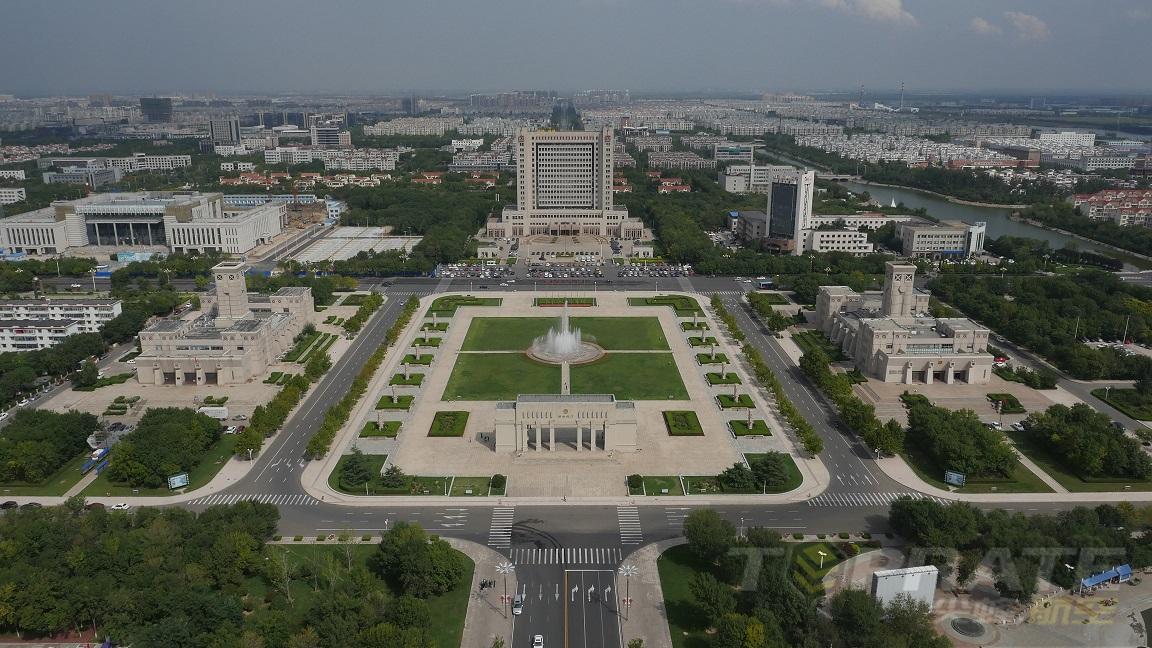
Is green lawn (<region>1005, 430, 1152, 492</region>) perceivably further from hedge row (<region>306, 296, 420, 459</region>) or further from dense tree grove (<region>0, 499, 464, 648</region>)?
hedge row (<region>306, 296, 420, 459</region>)

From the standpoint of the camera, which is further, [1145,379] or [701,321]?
[701,321]

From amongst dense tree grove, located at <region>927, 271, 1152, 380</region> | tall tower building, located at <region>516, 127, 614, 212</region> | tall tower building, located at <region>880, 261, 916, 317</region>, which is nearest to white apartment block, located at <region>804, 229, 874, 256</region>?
dense tree grove, located at <region>927, 271, 1152, 380</region>

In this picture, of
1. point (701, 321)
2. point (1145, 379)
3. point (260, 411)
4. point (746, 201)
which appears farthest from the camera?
point (746, 201)

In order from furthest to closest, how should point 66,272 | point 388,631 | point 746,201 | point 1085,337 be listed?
point 746,201, point 66,272, point 1085,337, point 388,631

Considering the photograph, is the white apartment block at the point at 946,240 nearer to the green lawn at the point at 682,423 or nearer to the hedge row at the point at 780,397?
the hedge row at the point at 780,397

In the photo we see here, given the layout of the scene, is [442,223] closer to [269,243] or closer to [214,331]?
[269,243]

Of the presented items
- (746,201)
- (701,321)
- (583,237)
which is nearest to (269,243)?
(583,237)
